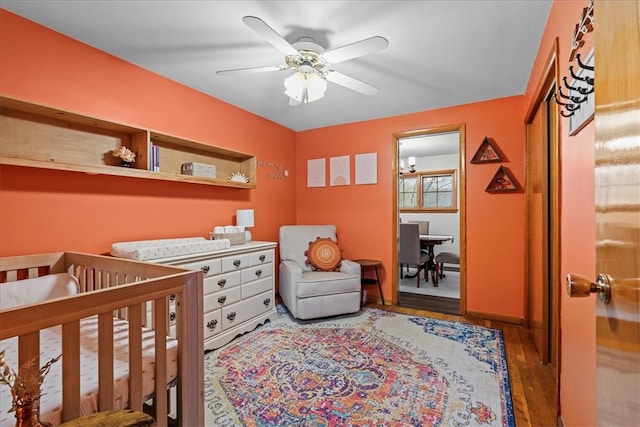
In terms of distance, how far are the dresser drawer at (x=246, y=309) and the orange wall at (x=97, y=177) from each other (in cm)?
80

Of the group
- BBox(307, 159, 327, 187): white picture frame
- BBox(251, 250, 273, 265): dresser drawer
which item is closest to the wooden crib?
BBox(251, 250, 273, 265): dresser drawer

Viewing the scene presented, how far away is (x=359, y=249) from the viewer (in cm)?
380

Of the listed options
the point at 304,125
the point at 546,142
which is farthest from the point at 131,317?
the point at 304,125

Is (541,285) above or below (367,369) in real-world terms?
above

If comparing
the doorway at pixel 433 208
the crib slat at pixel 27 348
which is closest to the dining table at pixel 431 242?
the doorway at pixel 433 208

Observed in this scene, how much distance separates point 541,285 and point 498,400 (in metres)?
0.98

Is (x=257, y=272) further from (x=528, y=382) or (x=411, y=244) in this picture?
(x=411, y=244)

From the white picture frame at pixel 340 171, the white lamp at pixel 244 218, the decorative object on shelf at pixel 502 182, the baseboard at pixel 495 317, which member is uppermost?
the white picture frame at pixel 340 171

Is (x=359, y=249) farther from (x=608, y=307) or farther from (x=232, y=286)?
(x=608, y=307)

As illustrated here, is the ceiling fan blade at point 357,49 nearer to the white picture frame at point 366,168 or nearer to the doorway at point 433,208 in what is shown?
the white picture frame at point 366,168

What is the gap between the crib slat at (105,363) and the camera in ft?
3.32

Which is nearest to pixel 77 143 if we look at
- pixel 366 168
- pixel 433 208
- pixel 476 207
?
pixel 366 168

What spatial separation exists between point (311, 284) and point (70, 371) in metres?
2.12

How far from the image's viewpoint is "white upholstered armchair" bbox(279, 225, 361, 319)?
292 cm
